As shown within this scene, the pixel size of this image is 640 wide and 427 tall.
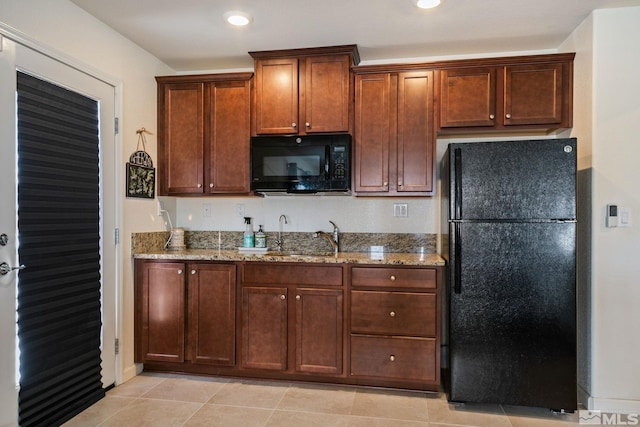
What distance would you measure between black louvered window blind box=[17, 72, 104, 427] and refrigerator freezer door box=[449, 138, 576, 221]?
2293mm

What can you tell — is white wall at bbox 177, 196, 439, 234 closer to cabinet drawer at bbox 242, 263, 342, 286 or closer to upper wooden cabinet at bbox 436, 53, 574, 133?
cabinet drawer at bbox 242, 263, 342, 286

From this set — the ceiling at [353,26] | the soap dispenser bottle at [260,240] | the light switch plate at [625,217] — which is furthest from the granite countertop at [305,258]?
the ceiling at [353,26]

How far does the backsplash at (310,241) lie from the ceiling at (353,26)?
4.70ft

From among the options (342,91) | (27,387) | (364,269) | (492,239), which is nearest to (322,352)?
(364,269)

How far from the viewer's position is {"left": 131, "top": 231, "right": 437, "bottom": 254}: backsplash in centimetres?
310

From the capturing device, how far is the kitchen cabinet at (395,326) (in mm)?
2551

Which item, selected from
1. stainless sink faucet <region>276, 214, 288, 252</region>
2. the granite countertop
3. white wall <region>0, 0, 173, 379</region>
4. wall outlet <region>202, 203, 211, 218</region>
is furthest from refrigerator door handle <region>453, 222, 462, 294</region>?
white wall <region>0, 0, 173, 379</region>

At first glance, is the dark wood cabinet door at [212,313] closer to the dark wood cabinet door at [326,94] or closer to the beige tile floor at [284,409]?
the beige tile floor at [284,409]

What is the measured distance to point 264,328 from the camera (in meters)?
2.75

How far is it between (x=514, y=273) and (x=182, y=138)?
2608mm

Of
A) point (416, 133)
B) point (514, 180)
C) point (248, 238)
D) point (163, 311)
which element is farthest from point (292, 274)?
point (514, 180)

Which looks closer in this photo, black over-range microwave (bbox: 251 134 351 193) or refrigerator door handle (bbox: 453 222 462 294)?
refrigerator door handle (bbox: 453 222 462 294)

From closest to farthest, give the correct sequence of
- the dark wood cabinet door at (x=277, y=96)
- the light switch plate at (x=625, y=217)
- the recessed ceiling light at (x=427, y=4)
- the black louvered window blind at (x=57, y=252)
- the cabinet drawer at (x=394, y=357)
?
the black louvered window blind at (x=57, y=252) < the recessed ceiling light at (x=427, y=4) < the light switch plate at (x=625, y=217) < the cabinet drawer at (x=394, y=357) < the dark wood cabinet door at (x=277, y=96)

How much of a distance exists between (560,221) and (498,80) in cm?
107
